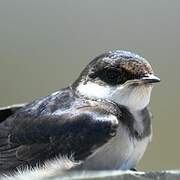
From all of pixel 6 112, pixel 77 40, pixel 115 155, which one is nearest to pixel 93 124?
pixel 115 155

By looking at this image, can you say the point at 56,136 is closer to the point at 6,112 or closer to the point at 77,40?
the point at 6,112

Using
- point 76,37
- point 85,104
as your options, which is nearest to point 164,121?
point 76,37

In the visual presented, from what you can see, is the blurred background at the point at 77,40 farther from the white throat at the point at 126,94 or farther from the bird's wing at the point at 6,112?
the white throat at the point at 126,94

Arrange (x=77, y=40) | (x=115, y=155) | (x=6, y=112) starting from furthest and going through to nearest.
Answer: (x=77, y=40) < (x=6, y=112) < (x=115, y=155)

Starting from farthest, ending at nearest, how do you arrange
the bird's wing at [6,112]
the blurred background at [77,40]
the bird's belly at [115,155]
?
the blurred background at [77,40] → the bird's wing at [6,112] → the bird's belly at [115,155]

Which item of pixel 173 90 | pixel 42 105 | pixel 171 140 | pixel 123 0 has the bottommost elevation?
pixel 171 140

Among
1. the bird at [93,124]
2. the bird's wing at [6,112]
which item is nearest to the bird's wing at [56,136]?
the bird at [93,124]

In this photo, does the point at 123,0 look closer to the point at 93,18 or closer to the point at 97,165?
the point at 93,18
